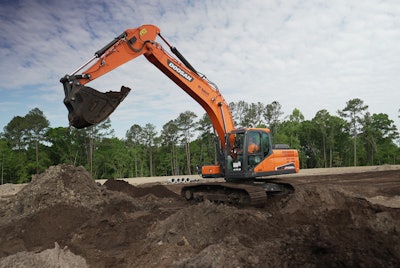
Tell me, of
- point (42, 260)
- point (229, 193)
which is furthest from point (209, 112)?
point (42, 260)

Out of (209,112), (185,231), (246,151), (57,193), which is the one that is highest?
(209,112)

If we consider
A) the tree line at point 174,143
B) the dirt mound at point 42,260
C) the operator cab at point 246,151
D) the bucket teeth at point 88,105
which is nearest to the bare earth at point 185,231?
the dirt mound at point 42,260

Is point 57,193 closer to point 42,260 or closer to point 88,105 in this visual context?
point 88,105

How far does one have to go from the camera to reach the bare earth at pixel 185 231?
4.71 metres

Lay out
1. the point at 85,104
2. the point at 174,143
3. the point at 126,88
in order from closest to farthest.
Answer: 1. the point at 85,104
2. the point at 126,88
3. the point at 174,143

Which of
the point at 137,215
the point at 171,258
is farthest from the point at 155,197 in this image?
the point at 171,258

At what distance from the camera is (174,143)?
206ft

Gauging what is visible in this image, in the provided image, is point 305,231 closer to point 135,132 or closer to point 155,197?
point 155,197

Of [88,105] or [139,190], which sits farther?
[139,190]

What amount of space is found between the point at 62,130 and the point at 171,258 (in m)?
50.9

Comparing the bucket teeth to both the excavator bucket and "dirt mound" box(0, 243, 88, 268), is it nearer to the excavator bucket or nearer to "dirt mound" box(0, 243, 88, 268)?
the excavator bucket

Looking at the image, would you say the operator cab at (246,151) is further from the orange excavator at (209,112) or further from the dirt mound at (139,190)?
the dirt mound at (139,190)

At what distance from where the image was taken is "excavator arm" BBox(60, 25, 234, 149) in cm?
833

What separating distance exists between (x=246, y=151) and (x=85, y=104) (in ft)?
15.6
